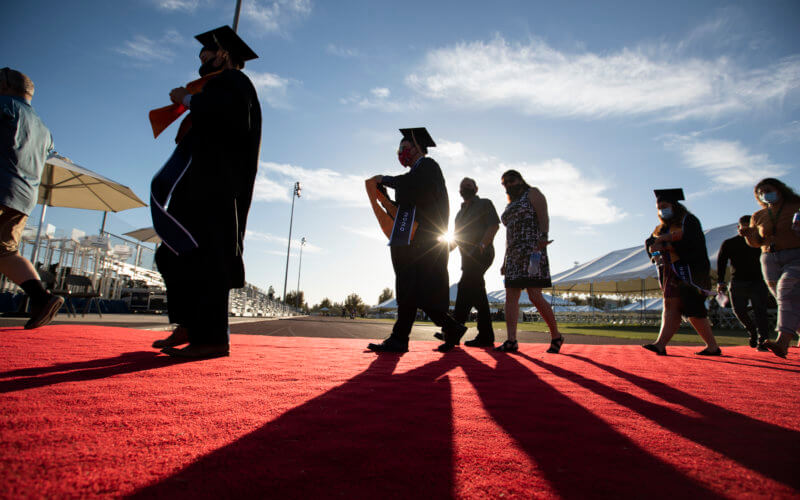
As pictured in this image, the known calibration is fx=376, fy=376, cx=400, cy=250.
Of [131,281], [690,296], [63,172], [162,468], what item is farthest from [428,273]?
[131,281]

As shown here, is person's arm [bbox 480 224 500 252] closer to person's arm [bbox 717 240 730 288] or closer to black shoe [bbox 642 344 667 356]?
black shoe [bbox 642 344 667 356]

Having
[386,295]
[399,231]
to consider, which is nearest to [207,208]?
[399,231]

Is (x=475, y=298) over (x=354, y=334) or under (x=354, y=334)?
over

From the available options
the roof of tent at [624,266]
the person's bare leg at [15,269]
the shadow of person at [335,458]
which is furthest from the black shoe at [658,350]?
A: the roof of tent at [624,266]

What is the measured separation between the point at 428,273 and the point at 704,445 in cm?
228

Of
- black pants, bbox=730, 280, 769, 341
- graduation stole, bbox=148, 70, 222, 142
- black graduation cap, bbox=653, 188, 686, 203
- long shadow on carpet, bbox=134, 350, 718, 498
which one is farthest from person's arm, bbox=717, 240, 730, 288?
graduation stole, bbox=148, 70, 222, 142

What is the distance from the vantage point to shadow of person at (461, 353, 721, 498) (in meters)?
0.66

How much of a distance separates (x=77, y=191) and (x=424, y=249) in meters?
9.31

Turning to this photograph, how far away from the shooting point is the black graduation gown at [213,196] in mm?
2160

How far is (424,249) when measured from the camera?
3182mm

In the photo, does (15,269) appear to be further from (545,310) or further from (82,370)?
(545,310)

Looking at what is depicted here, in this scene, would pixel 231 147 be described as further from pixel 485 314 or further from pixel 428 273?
pixel 485 314

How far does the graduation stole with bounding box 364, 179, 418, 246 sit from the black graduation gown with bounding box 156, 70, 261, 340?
1210 millimetres

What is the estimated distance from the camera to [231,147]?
2.35 m
